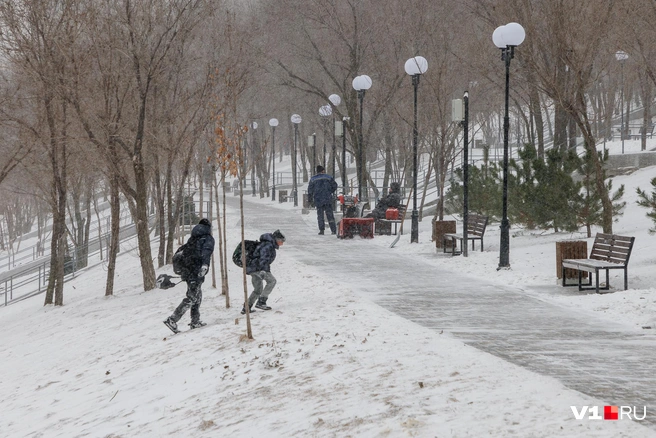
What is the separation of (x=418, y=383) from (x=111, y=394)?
445cm

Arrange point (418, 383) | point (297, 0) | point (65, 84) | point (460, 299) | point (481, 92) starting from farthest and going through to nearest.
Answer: point (297, 0) < point (481, 92) < point (65, 84) < point (460, 299) < point (418, 383)

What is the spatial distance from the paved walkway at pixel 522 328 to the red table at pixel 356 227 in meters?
5.08

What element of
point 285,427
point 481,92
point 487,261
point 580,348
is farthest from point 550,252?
point 481,92

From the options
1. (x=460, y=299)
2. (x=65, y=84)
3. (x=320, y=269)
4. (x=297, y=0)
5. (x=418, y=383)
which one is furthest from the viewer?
(x=297, y=0)

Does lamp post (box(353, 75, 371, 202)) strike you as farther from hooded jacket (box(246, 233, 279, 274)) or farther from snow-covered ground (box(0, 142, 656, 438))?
hooded jacket (box(246, 233, 279, 274))

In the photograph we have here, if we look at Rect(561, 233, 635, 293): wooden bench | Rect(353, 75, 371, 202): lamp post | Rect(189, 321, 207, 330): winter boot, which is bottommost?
Rect(189, 321, 207, 330): winter boot

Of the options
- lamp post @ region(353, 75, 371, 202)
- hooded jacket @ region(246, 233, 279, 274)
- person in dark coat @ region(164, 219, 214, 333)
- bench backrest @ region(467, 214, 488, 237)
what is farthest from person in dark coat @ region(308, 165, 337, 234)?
person in dark coat @ region(164, 219, 214, 333)

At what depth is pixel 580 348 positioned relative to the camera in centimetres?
895

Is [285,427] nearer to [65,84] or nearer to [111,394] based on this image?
[111,394]

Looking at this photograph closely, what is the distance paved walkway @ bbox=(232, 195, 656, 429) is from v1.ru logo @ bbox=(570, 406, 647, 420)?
12cm

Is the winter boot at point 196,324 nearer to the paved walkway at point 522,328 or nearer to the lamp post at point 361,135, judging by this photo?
the paved walkway at point 522,328

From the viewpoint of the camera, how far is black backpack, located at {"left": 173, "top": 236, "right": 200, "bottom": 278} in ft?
38.8

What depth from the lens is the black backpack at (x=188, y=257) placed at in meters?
11.8

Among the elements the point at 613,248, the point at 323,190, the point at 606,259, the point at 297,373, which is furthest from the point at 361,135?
the point at 297,373
